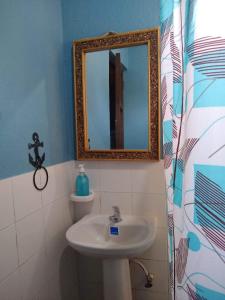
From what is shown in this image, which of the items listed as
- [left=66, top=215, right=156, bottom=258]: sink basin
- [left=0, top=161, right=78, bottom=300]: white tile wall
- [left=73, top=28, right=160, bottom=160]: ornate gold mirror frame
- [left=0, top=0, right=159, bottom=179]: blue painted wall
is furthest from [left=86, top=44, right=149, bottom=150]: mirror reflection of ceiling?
[left=66, top=215, right=156, bottom=258]: sink basin

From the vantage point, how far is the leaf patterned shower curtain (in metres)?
0.48

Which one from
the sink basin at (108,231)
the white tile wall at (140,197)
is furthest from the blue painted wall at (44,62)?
the sink basin at (108,231)

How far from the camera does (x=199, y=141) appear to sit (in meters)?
0.50

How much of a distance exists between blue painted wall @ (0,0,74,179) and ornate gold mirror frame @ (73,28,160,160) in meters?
0.09

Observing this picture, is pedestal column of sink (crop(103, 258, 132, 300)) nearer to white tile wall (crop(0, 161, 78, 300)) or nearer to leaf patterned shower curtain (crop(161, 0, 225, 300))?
white tile wall (crop(0, 161, 78, 300))

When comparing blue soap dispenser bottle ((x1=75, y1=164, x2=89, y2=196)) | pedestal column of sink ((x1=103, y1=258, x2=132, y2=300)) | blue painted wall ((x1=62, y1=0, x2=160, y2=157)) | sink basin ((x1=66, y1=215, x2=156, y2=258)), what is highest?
blue painted wall ((x1=62, y1=0, x2=160, y2=157))

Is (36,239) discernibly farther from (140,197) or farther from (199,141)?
(199,141)

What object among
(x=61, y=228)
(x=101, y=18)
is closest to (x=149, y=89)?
(x=101, y=18)

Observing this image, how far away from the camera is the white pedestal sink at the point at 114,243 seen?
42.3 inches

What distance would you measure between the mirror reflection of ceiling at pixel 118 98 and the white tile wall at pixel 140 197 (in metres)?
0.14

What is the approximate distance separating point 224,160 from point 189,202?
128 millimetres

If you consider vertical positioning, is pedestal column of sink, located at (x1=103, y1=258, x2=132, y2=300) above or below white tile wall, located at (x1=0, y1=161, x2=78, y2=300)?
below

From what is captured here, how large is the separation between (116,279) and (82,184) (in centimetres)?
56

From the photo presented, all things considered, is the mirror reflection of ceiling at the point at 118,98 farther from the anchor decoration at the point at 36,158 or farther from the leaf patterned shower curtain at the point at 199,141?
the leaf patterned shower curtain at the point at 199,141
